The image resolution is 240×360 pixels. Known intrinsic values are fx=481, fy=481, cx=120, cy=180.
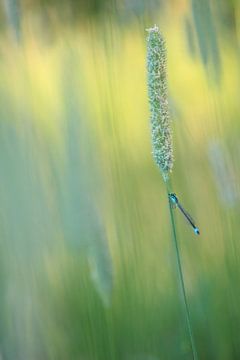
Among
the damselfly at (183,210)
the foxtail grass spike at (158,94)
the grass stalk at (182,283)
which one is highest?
the foxtail grass spike at (158,94)

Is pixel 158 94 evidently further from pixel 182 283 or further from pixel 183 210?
pixel 182 283

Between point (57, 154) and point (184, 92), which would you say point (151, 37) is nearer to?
point (184, 92)

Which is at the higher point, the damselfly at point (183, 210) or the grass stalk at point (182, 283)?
the damselfly at point (183, 210)

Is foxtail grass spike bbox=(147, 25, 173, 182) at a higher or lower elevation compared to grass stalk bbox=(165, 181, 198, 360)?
higher

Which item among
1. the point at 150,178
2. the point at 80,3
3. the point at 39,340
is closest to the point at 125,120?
the point at 150,178

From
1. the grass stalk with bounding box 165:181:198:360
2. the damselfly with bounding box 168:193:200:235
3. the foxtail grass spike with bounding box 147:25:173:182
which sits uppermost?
the foxtail grass spike with bounding box 147:25:173:182

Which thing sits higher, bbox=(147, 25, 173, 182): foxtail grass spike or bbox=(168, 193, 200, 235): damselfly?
bbox=(147, 25, 173, 182): foxtail grass spike

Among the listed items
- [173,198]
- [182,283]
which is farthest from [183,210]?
[182,283]
